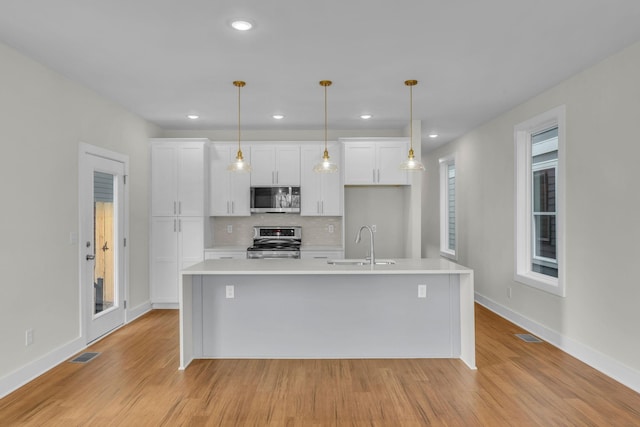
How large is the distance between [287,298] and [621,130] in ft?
10.3

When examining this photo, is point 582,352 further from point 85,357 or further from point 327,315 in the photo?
point 85,357

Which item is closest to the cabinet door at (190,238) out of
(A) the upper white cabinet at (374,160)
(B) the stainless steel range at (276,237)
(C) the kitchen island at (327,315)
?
(B) the stainless steel range at (276,237)

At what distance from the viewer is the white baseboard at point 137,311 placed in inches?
204

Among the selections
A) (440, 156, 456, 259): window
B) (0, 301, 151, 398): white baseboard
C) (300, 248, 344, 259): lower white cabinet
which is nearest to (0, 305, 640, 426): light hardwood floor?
(0, 301, 151, 398): white baseboard

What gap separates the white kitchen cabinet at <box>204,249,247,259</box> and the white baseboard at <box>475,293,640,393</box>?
3529mm

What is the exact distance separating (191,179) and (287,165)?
1359mm

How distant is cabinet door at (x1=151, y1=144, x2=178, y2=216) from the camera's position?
5.80m

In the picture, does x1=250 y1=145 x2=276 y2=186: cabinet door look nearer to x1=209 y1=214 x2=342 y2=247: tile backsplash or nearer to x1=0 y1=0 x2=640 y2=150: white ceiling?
x1=209 y1=214 x2=342 y2=247: tile backsplash

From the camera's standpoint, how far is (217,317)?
12.9 ft

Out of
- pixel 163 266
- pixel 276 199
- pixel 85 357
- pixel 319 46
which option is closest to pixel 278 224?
pixel 276 199

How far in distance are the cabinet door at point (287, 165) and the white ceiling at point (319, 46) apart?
3.86 feet

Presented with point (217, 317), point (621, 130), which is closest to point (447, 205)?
point (621, 130)

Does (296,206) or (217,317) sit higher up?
(296,206)

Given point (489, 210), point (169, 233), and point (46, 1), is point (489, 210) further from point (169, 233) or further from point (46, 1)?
point (46, 1)
